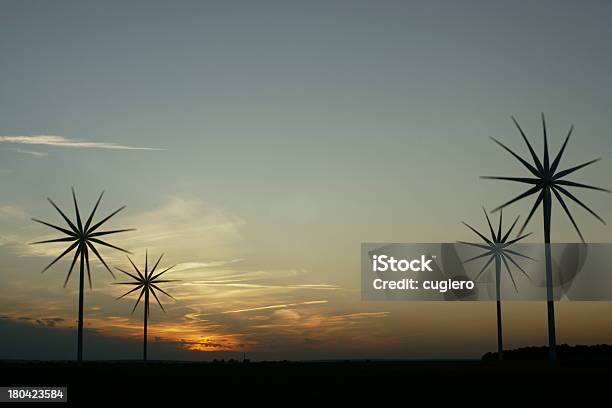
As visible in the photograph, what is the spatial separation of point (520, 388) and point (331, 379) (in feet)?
56.8

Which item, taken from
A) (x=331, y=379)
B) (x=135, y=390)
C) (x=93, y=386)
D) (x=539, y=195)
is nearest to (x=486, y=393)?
(x=331, y=379)

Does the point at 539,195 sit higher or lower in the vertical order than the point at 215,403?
higher

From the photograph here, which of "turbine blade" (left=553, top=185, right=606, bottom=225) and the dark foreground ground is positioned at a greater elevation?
"turbine blade" (left=553, top=185, right=606, bottom=225)

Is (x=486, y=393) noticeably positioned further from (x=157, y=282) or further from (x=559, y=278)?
(x=157, y=282)

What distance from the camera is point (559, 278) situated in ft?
378

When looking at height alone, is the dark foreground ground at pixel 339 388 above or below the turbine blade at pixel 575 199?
below

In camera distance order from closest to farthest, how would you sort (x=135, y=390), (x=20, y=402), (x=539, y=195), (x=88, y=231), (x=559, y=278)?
(x=20, y=402) < (x=135, y=390) < (x=539, y=195) < (x=559, y=278) < (x=88, y=231)

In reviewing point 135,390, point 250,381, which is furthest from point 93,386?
point 250,381

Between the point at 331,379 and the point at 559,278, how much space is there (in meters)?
55.8

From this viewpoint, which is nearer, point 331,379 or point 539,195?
point 331,379

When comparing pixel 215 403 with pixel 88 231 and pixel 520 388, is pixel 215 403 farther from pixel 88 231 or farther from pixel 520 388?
pixel 88 231

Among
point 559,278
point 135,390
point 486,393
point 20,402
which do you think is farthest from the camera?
point 559,278

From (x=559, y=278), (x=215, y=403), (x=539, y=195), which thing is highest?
(x=539, y=195)

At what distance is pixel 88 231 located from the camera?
133875mm
